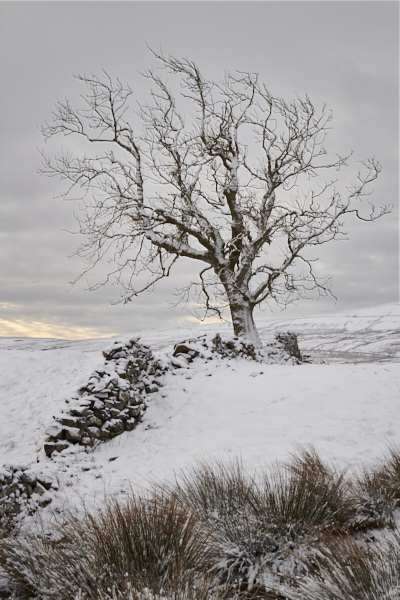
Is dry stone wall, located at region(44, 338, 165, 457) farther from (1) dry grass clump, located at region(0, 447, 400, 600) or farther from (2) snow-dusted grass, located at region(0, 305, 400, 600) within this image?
(1) dry grass clump, located at region(0, 447, 400, 600)

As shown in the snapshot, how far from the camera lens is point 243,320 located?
14086 millimetres

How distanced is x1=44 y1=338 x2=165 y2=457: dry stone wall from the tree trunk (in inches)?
217

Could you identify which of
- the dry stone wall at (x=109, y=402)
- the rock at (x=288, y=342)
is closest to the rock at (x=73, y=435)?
the dry stone wall at (x=109, y=402)

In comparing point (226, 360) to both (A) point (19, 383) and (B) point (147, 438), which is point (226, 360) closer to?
(B) point (147, 438)

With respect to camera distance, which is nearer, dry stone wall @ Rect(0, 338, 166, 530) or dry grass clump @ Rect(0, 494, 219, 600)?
dry grass clump @ Rect(0, 494, 219, 600)

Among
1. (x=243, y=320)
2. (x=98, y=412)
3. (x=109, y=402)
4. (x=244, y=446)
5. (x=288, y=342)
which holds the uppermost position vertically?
(x=243, y=320)

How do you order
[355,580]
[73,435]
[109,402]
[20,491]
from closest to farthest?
[355,580] < [20,491] < [73,435] < [109,402]

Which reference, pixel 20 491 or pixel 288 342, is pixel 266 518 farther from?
pixel 288 342

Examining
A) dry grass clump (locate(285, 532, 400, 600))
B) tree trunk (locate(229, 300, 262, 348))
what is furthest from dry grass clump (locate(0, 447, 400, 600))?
tree trunk (locate(229, 300, 262, 348))

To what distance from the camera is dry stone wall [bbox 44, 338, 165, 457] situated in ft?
22.0

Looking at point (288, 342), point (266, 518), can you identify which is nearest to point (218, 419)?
point (266, 518)

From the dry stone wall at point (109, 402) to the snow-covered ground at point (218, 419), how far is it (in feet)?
0.82

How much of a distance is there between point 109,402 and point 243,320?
7.58m

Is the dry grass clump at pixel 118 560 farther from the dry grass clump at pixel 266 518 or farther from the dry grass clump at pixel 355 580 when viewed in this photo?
the dry grass clump at pixel 355 580
